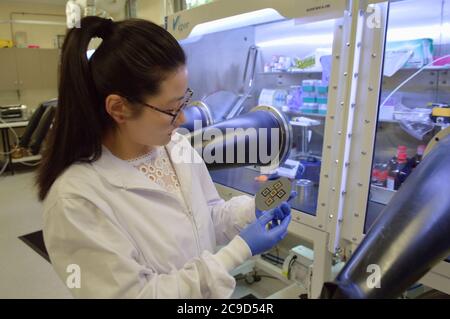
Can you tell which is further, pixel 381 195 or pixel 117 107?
pixel 381 195

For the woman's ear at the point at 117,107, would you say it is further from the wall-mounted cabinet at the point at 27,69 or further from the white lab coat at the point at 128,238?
the wall-mounted cabinet at the point at 27,69

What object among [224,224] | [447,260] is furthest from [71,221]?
[447,260]

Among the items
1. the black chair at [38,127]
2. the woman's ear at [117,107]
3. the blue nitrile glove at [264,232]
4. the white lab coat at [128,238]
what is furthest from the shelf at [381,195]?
the black chair at [38,127]

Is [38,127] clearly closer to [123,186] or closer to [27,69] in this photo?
[123,186]

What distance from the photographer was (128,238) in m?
0.78

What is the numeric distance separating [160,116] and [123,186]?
0.63 feet

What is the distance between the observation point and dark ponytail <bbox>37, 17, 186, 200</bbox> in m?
0.79

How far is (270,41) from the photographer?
1.77 meters

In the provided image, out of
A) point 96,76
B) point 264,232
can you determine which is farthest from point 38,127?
point 264,232

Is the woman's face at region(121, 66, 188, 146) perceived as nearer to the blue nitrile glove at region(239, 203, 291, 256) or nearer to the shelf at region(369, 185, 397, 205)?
the blue nitrile glove at region(239, 203, 291, 256)

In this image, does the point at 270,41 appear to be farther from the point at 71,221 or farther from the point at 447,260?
the point at 71,221

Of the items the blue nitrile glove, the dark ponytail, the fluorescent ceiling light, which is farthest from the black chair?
the blue nitrile glove

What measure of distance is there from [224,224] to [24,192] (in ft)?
13.3

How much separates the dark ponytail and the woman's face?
0.02 metres
